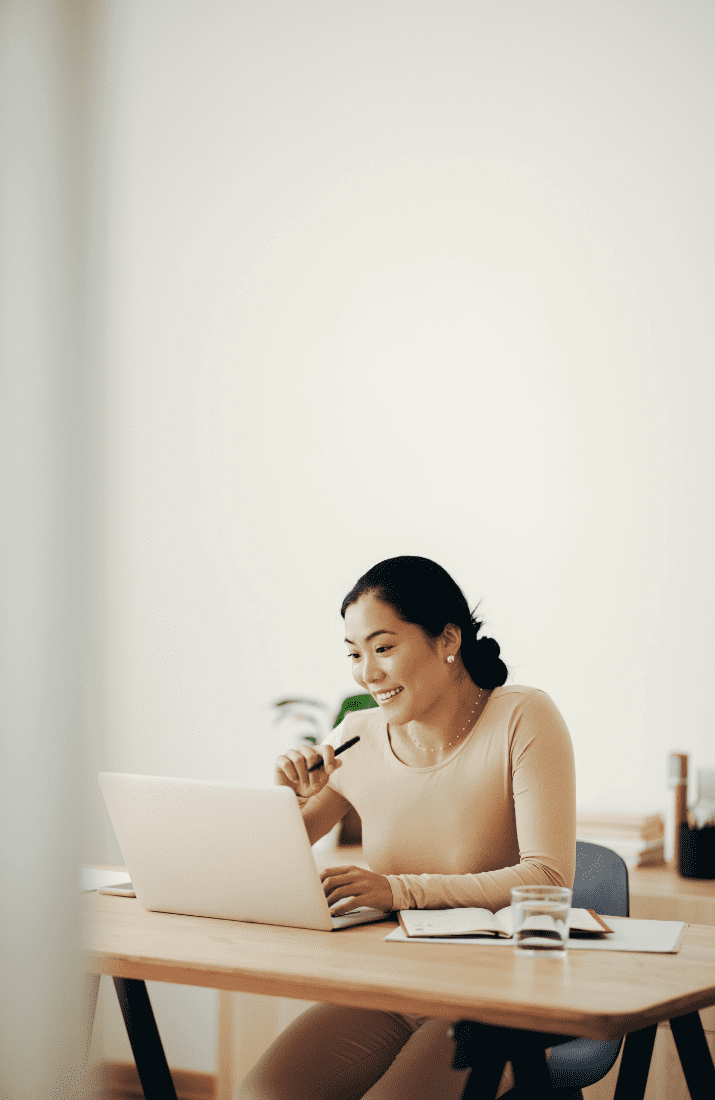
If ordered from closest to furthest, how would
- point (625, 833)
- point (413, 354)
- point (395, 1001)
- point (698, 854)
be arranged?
point (395, 1001)
point (698, 854)
point (625, 833)
point (413, 354)

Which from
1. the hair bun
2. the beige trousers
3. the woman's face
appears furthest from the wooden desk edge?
the hair bun

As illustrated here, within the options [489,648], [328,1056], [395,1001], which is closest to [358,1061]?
[328,1056]

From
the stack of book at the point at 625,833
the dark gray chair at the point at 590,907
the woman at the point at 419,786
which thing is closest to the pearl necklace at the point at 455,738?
the woman at the point at 419,786

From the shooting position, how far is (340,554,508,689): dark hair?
1.72 m

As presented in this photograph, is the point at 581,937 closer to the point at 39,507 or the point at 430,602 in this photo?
the point at 430,602

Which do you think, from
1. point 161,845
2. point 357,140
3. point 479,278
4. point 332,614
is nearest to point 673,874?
point 332,614

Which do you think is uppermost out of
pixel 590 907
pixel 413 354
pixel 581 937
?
pixel 413 354

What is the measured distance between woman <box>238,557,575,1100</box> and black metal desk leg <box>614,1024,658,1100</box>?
0.19 meters

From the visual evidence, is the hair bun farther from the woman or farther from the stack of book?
the stack of book

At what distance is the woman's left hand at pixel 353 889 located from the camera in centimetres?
137

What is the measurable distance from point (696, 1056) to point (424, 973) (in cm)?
45

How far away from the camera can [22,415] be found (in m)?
0.46

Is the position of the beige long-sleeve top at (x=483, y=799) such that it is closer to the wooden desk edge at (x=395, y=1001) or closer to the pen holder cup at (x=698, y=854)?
the wooden desk edge at (x=395, y=1001)

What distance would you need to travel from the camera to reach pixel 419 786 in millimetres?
1665
